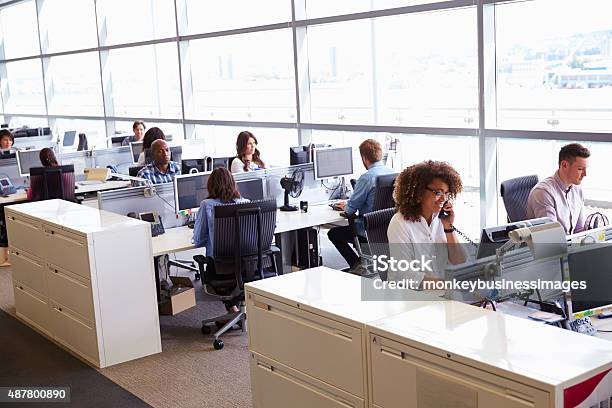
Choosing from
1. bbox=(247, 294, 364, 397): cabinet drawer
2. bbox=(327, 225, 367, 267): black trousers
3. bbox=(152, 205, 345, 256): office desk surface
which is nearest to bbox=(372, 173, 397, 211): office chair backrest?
bbox=(152, 205, 345, 256): office desk surface

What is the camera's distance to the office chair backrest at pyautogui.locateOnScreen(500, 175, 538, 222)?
500 centimetres

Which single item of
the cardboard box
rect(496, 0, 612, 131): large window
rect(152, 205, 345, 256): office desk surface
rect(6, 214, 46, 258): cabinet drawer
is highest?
rect(496, 0, 612, 131): large window

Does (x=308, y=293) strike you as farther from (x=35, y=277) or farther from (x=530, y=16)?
(x=530, y=16)

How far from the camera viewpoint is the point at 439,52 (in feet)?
24.6

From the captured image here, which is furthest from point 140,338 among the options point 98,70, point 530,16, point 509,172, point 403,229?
point 98,70

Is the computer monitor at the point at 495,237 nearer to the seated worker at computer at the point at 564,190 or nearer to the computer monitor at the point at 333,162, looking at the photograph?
the seated worker at computer at the point at 564,190

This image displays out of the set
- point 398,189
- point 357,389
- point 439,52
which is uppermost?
point 439,52

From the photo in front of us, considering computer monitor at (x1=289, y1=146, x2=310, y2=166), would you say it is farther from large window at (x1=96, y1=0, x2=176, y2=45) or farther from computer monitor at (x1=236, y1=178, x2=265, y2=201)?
large window at (x1=96, y1=0, x2=176, y2=45)

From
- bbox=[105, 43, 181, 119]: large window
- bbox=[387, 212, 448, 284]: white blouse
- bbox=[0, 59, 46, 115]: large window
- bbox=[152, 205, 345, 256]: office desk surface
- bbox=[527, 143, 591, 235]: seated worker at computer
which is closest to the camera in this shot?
bbox=[387, 212, 448, 284]: white blouse

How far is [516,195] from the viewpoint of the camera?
16.6 ft

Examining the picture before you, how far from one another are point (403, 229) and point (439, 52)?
427cm

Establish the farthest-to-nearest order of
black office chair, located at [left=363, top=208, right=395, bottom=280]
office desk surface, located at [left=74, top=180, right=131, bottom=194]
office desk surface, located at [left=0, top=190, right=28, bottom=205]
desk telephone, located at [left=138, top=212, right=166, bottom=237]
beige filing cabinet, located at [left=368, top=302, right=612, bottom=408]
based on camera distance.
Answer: office desk surface, located at [left=74, top=180, right=131, bottom=194], office desk surface, located at [left=0, top=190, right=28, bottom=205], desk telephone, located at [left=138, top=212, right=166, bottom=237], black office chair, located at [left=363, top=208, right=395, bottom=280], beige filing cabinet, located at [left=368, top=302, right=612, bottom=408]

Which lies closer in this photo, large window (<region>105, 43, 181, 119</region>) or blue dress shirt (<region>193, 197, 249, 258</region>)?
blue dress shirt (<region>193, 197, 249, 258</region>)

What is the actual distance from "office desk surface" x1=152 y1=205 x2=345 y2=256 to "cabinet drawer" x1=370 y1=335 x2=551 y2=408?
2.90 m
